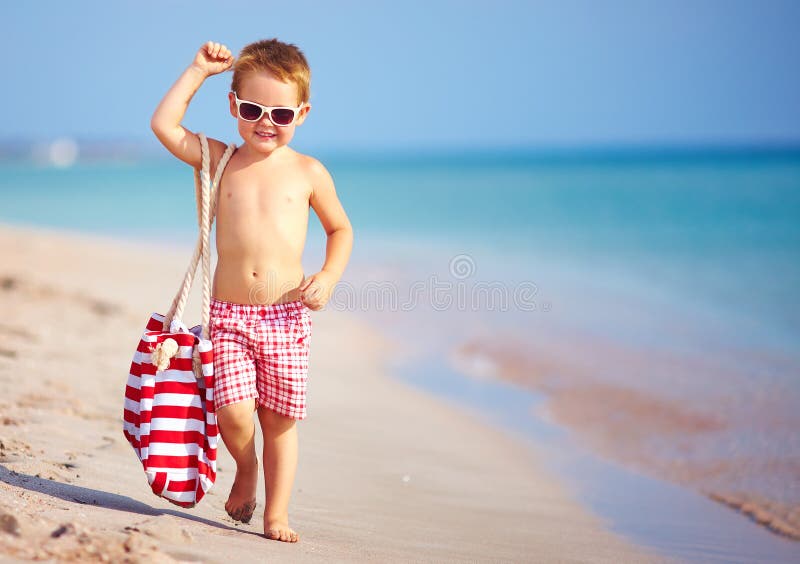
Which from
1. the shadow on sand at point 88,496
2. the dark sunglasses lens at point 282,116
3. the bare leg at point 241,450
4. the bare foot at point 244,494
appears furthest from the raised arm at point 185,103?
the shadow on sand at point 88,496

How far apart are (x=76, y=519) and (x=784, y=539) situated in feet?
9.04

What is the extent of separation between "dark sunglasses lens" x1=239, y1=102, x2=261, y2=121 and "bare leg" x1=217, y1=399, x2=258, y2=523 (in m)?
0.92

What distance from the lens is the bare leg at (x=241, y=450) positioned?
2791 millimetres

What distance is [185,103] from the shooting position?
2912 millimetres

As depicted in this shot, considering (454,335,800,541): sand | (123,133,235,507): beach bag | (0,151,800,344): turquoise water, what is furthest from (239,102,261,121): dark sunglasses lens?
(0,151,800,344): turquoise water

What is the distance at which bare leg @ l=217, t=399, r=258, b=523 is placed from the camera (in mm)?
2791

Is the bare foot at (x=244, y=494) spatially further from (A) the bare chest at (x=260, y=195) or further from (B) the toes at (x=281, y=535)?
(A) the bare chest at (x=260, y=195)

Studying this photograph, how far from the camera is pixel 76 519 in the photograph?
2510 mm

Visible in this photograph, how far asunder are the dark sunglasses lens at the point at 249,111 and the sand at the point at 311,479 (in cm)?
130

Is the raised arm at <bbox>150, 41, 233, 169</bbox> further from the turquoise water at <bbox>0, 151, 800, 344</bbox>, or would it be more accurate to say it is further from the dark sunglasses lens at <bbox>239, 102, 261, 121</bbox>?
the turquoise water at <bbox>0, 151, 800, 344</bbox>

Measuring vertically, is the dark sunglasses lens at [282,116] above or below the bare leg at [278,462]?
above

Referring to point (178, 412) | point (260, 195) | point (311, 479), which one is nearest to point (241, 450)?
point (178, 412)

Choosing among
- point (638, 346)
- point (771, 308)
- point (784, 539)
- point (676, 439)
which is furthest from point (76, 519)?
point (771, 308)

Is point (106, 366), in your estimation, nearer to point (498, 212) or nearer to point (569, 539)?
point (569, 539)
